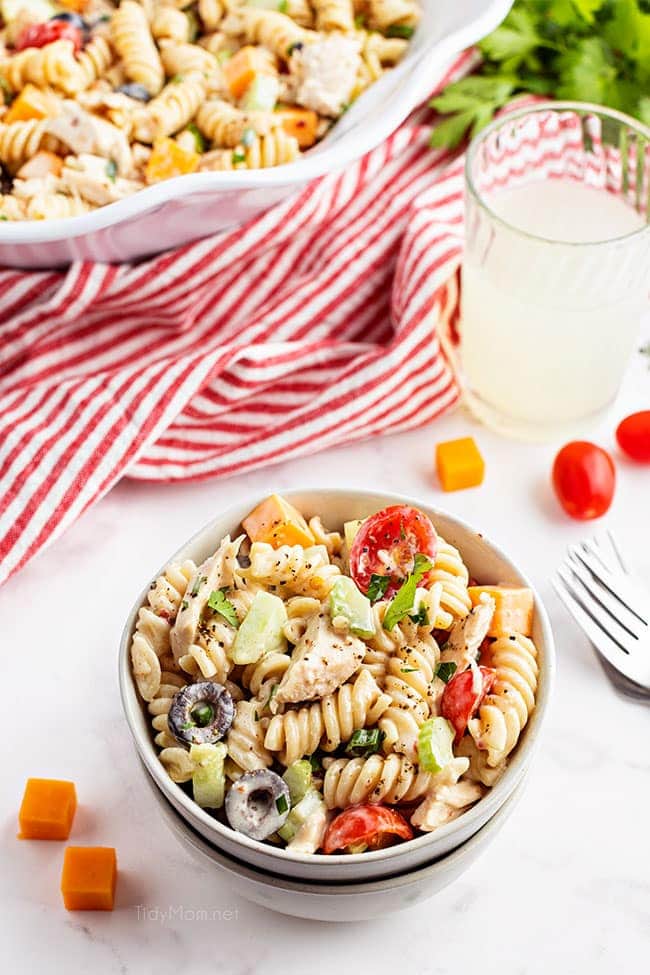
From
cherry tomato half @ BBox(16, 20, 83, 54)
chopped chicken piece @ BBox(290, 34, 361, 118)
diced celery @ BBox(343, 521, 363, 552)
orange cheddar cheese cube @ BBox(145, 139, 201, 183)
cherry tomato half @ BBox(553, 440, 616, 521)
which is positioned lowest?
cherry tomato half @ BBox(553, 440, 616, 521)

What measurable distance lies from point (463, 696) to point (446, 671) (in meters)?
0.08

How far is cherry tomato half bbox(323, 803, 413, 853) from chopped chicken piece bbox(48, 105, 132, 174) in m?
1.69

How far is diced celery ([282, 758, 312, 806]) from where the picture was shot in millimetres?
1788

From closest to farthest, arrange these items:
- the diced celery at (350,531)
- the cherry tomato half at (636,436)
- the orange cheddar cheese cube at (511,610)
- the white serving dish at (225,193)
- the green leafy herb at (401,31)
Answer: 1. the orange cheddar cheese cube at (511,610)
2. the diced celery at (350,531)
3. the white serving dish at (225,193)
4. the cherry tomato half at (636,436)
5. the green leafy herb at (401,31)

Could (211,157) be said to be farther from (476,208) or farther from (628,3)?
(628,3)

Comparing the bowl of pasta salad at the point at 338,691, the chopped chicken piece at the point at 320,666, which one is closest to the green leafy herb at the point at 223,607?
the bowl of pasta salad at the point at 338,691

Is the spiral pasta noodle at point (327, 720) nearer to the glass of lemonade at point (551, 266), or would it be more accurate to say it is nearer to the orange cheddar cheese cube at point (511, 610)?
the orange cheddar cheese cube at point (511, 610)

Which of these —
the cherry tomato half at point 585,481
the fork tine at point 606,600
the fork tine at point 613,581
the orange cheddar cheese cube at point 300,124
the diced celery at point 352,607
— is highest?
the orange cheddar cheese cube at point 300,124

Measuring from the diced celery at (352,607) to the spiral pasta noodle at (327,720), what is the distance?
0.07m

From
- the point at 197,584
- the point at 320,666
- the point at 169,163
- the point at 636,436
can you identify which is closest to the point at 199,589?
the point at 197,584

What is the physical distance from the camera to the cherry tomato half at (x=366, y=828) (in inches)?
67.7

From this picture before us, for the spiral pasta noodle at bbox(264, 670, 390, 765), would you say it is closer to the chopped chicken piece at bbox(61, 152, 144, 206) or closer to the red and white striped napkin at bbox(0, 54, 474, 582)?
the red and white striped napkin at bbox(0, 54, 474, 582)

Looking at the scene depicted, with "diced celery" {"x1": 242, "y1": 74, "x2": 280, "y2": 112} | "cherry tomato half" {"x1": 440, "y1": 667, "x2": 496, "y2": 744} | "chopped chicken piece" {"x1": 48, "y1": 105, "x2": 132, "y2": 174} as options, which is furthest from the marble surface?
"diced celery" {"x1": 242, "y1": 74, "x2": 280, "y2": 112}

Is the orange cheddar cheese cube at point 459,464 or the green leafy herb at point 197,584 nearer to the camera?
the green leafy herb at point 197,584
